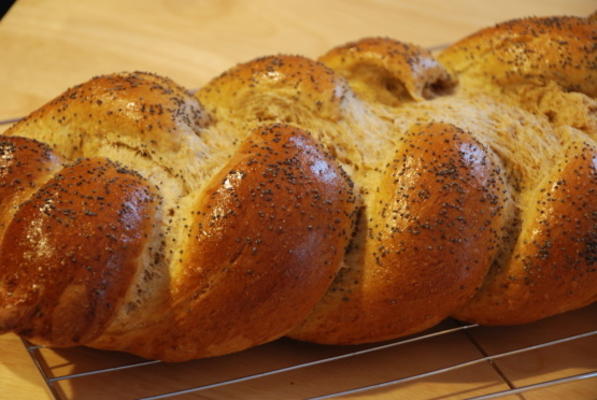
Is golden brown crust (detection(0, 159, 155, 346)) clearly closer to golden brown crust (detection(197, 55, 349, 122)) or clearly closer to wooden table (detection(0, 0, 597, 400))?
wooden table (detection(0, 0, 597, 400))

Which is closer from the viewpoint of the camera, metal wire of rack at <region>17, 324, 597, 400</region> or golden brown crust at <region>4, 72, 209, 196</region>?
metal wire of rack at <region>17, 324, 597, 400</region>

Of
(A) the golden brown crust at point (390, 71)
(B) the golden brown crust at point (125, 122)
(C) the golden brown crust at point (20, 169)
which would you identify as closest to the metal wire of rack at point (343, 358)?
(C) the golden brown crust at point (20, 169)

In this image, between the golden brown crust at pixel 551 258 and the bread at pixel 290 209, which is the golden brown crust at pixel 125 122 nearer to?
the bread at pixel 290 209

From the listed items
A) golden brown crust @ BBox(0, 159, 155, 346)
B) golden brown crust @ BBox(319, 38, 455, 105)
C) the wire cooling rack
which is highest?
golden brown crust @ BBox(319, 38, 455, 105)

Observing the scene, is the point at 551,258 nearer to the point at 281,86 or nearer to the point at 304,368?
the point at 304,368

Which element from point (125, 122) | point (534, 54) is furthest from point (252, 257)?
point (534, 54)


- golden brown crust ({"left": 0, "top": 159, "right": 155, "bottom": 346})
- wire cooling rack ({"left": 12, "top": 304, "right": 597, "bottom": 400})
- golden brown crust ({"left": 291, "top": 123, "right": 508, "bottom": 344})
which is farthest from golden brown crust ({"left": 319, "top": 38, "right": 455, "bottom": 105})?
golden brown crust ({"left": 0, "top": 159, "right": 155, "bottom": 346})
